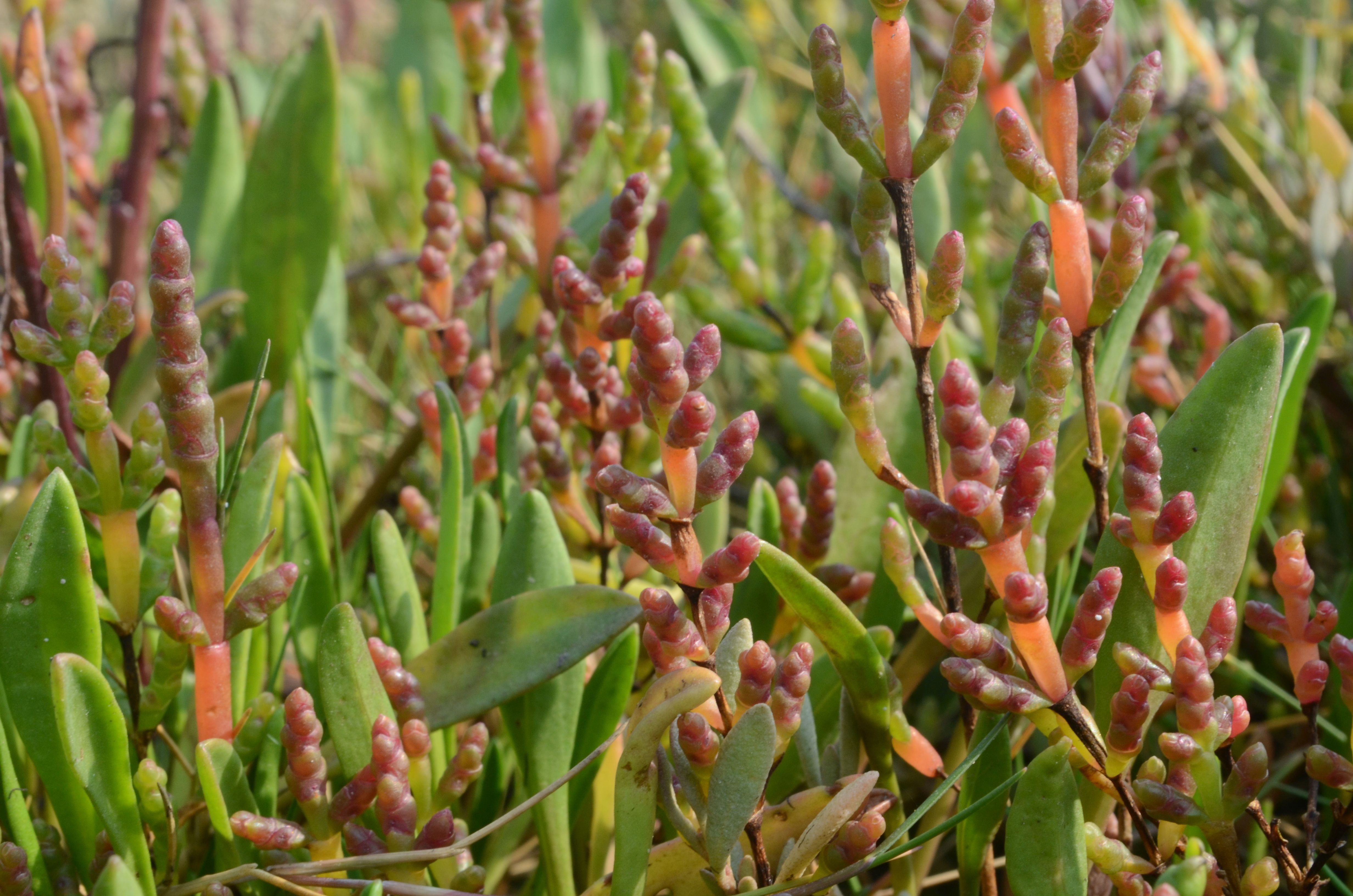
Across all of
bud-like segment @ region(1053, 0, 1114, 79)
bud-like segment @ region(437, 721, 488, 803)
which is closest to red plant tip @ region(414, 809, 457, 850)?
bud-like segment @ region(437, 721, 488, 803)

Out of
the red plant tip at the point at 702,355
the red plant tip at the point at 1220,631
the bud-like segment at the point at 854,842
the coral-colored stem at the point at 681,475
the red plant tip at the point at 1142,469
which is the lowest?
the bud-like segment at the point at 854,842

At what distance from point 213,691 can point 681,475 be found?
0.37 metres

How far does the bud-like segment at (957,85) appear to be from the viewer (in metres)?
0.64

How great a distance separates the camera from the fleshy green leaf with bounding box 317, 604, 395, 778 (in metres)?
0.71

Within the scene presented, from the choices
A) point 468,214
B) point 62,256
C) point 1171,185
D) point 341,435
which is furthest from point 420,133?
point 62,256

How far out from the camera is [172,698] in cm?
76

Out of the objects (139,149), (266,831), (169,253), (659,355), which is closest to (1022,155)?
(659,355)

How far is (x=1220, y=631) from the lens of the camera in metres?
0.65

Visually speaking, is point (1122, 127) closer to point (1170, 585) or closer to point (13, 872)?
point (1170, 585)

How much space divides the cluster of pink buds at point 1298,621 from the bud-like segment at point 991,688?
0.15 metres

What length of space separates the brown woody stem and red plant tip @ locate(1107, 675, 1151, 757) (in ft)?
0.46

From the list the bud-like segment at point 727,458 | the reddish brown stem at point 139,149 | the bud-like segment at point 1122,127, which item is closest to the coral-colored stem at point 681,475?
the bud-like segment at point 727,458

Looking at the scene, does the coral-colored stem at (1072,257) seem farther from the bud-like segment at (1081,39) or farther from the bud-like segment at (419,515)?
the bud-like segment at (419,515)

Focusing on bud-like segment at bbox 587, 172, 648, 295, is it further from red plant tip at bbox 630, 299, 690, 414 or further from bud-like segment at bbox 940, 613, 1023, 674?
bud-like segment at bbox 940, 613, 1023, 674
